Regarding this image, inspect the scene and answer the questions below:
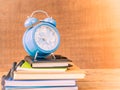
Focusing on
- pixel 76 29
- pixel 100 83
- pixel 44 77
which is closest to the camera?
pixel 44 77

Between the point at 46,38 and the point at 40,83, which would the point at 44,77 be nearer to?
the point at 40,83

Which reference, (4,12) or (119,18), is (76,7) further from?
(4,12)

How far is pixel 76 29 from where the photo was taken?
156 cm

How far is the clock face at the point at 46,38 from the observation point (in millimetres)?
874

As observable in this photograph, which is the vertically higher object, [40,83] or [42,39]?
[42,39]

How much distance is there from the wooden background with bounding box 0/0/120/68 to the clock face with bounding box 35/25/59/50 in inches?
25.3

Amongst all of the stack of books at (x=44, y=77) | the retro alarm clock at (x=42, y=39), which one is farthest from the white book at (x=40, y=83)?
the retro alarm clock at (x=42, y=39)

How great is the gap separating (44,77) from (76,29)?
801mm

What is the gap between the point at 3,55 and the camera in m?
1.53

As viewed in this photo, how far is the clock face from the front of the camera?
874 mm

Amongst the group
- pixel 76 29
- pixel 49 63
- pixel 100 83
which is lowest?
pixel 100 83

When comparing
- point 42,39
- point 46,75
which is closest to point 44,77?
point 46,75

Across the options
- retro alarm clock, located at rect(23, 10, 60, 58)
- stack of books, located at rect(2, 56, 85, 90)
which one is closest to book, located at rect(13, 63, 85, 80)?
stack of books, located at rect(2, 56, 85, 90)

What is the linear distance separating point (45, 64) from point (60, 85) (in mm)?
96
